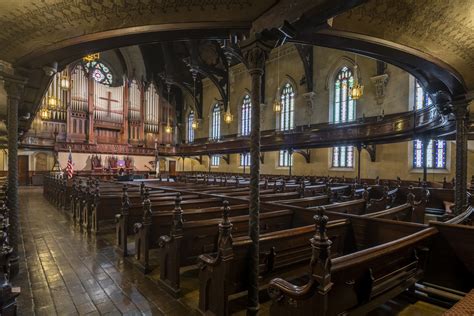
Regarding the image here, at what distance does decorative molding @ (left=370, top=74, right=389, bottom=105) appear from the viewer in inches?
476

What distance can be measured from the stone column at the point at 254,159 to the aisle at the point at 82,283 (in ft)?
2.56

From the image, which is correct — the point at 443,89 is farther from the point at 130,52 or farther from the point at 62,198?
the point at 130,52

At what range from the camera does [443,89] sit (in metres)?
5.29

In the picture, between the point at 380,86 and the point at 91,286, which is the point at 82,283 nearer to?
the point at 91,286

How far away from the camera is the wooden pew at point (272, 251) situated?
2.61 meters

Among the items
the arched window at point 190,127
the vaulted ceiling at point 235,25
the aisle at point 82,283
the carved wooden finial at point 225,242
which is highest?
the arched window at point 190,127

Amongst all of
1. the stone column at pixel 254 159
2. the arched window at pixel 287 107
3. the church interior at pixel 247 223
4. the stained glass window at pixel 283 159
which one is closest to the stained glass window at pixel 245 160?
the stained glass window at pixel 283 159

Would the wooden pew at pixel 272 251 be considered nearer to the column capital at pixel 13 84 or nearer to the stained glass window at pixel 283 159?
the column capital at pixel 13 84

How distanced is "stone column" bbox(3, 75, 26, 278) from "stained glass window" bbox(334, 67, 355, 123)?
13.6 meters

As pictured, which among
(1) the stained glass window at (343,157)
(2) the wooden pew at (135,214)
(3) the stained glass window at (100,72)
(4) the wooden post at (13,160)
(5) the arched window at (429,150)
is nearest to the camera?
(4) the wooden post at (13,160)

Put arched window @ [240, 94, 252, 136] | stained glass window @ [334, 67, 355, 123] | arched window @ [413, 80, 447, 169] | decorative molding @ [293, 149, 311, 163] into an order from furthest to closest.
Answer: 1. arched window @ [240, 94, 252, 136]
2. decorative molding @ [293, 149, 311, 163]
3. stained glass window @ [334, 67, 355, 123]
4. arched window @ [413, 80, 447, 169]

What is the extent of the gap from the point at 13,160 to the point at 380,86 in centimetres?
1354

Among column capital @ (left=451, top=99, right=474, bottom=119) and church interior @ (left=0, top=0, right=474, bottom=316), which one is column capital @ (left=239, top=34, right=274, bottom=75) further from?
column capital @ (left=451, top=99, right=474, bottom=119)

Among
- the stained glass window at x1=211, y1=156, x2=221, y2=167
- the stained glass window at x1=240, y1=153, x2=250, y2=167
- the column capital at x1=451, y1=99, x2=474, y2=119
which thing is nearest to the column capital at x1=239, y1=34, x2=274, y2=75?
the column capital at x1=451, y1=99, x2=474, y2=119
